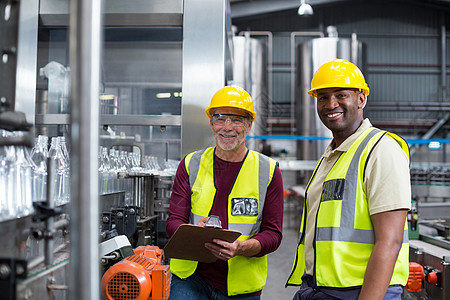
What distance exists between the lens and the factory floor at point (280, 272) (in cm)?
390

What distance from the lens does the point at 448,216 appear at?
11.2ft

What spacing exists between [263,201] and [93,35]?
1238 mm

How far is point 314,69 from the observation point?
691 cm

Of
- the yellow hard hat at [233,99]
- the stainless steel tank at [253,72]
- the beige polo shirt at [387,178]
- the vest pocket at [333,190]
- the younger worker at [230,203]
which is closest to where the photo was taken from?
the beige polo shirt at [387,178]

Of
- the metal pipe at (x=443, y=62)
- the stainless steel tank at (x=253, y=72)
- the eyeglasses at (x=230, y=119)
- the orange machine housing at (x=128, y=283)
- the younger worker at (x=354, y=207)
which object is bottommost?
the orange machine housing at (x=128, y=283)

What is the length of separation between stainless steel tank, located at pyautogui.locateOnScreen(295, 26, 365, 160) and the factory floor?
148 centimetres

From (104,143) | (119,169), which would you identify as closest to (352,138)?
(119,169)

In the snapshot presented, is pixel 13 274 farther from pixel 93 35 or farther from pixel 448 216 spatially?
pixel 448 216

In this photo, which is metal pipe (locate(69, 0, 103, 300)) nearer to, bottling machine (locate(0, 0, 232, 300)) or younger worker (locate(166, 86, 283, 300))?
bottling machine (locate(0, 0, 232, 300))

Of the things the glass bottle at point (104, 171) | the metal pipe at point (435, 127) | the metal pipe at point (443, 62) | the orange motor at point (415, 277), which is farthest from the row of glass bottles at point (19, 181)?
the metal pipe at point (443, 62)

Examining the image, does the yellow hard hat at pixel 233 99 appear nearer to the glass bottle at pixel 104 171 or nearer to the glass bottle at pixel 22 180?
the glass bottle at pixel 104 171

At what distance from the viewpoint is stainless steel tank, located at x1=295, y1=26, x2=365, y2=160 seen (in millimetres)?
6762

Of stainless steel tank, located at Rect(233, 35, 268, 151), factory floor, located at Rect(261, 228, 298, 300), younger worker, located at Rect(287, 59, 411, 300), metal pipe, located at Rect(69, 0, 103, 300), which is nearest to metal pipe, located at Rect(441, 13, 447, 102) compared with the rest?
stainless steel tank, located at Rect(233, 35, 268, 151)

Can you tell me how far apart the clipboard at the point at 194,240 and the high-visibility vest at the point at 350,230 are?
11.5 inches
